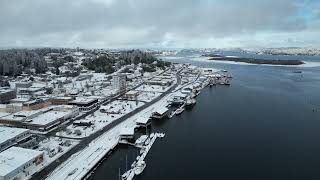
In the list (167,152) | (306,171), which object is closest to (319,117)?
(306,171)

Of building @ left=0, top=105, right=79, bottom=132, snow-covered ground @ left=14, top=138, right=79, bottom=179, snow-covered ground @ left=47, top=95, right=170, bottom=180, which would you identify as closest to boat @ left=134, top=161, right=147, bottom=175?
snow-covered ground @ left=47, top=95, right=170, bottom=180

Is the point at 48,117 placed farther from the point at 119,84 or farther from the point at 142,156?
the point at 119,84

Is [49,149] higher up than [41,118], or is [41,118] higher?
[41,118]

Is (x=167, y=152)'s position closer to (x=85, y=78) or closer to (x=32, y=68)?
(x=85, y=78)

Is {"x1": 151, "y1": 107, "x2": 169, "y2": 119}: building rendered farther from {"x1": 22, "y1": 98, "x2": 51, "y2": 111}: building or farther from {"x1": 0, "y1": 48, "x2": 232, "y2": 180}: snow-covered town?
{"x1": 22, "y1": 98, "x2": 51, "y2": 111}: building

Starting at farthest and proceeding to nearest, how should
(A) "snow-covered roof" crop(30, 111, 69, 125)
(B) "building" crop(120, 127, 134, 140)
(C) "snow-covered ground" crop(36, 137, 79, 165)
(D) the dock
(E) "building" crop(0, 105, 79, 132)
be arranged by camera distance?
1. (A) "snow-covered roof" crop(30, 111, 69, 125)
2. (E) "building" crop(0, 105, 79, 132)
3. (B) "building" crop(120, 127, 134, 140)
4. (C) "snow-covered ground" crop(36, 137, 79, 165)
5. (D) the dock

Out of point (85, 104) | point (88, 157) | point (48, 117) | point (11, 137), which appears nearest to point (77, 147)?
point (88, 157)
